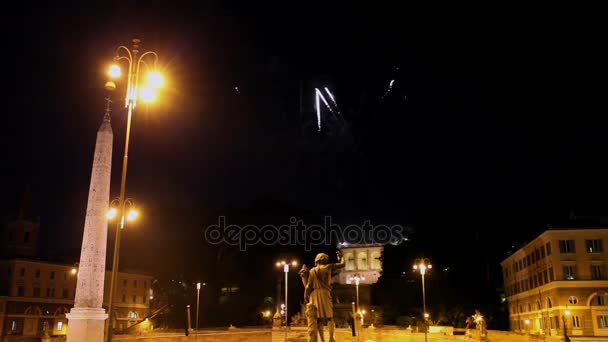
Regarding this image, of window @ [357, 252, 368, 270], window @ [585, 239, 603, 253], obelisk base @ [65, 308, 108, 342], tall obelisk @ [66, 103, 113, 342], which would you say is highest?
window @ [357, 252, 368, 270]

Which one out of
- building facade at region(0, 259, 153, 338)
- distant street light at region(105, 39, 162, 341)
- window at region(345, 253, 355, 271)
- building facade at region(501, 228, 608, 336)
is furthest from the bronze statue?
window at region(345, 253, 355, 271)

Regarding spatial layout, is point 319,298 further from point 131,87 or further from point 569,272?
point 569,272

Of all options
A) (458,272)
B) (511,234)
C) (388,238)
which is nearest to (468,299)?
(458,272)

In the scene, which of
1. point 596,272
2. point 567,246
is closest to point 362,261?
point 567,246

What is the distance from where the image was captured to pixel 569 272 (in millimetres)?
49438

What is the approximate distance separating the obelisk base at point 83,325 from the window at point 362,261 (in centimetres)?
11659

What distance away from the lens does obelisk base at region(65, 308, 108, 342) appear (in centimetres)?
1496

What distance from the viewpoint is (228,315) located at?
63906 mm

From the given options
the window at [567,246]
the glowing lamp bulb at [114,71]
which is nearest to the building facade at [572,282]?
the window at [567,246]

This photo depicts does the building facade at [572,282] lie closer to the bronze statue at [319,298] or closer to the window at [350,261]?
the bronze statue at [319,298]

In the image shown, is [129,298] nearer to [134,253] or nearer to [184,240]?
[134,253]

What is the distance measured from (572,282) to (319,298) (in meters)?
41.9

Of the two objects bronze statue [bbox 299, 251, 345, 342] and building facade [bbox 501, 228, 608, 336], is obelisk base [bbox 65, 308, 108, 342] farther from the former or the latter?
building facade [bbox 501, 228, 608, 336]

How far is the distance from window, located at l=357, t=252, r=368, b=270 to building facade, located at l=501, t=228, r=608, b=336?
73859mm
